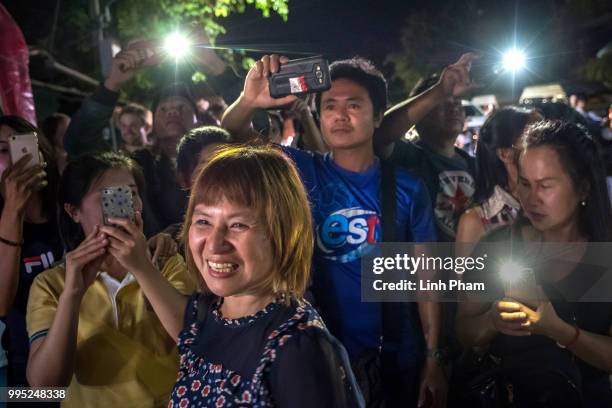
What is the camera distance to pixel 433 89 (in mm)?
2604

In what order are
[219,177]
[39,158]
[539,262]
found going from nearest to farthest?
[219,177]
[539,262]
[39,158]

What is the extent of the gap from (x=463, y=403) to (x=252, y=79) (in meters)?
1.41

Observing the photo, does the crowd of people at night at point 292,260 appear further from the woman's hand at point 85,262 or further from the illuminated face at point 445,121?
the illuminated face at point 445,121

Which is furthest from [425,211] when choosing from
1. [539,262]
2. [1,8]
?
[1,8]

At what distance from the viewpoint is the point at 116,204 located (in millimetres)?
1780

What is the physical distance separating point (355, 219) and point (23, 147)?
51.7 inches

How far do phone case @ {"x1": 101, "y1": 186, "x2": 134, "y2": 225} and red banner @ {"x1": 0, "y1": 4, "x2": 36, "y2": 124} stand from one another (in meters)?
1.90

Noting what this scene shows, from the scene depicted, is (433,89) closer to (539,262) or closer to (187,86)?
(539,262)

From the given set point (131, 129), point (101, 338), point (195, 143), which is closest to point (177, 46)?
point (195, 143)

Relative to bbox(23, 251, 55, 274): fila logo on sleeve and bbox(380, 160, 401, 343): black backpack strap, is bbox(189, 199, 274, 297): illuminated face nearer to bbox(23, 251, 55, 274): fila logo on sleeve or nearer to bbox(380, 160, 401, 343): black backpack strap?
bbox(380, 160, 401, 343): black backpack strap

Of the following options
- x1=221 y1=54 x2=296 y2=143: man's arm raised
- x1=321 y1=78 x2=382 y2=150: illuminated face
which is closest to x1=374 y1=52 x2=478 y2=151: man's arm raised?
x1=321 y1=78 x2=382 y2=150: illuminated face

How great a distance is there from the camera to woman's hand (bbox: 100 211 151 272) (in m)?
1.71

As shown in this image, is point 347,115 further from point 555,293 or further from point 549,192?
point 555,293

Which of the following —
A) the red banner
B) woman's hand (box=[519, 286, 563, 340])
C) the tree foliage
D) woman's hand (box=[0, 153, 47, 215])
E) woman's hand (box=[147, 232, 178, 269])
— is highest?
the tree foliage
